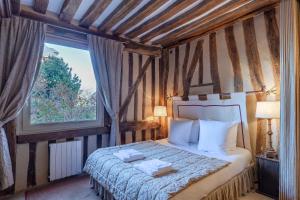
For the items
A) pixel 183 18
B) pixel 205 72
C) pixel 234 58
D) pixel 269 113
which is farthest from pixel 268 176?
pixel 183 18

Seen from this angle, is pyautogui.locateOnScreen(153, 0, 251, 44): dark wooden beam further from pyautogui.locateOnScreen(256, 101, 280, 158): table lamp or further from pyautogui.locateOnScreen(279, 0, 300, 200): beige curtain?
pyautogui.locateOnScreen(256, 101, 280, 158): table lamp

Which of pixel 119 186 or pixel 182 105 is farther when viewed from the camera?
pixel 182 105

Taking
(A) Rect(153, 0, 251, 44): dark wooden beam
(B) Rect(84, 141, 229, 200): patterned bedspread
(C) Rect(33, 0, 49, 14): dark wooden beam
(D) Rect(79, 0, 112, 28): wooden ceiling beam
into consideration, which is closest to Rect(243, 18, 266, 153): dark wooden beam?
(A) Rect(153, 0, 251, 44): dark wooden beam

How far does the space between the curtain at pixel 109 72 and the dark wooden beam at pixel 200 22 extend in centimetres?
104

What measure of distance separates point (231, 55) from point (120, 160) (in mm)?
2562

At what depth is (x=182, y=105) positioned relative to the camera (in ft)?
13.0

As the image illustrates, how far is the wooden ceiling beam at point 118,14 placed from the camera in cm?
257

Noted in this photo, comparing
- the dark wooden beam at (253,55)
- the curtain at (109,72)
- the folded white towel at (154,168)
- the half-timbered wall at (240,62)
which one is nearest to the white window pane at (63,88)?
the curtain at (109,72)

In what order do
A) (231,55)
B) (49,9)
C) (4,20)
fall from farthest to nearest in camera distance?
(231,55) < (49,9) < (4,20)

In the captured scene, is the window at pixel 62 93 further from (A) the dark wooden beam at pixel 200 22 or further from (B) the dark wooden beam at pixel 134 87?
(A) the dark wooden beam at pixel 200 22

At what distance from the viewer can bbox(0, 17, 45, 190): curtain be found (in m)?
2.54

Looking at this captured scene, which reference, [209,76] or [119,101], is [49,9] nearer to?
[119,101]

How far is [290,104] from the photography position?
2.10 metres

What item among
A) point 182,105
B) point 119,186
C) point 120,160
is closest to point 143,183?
point 119,186
